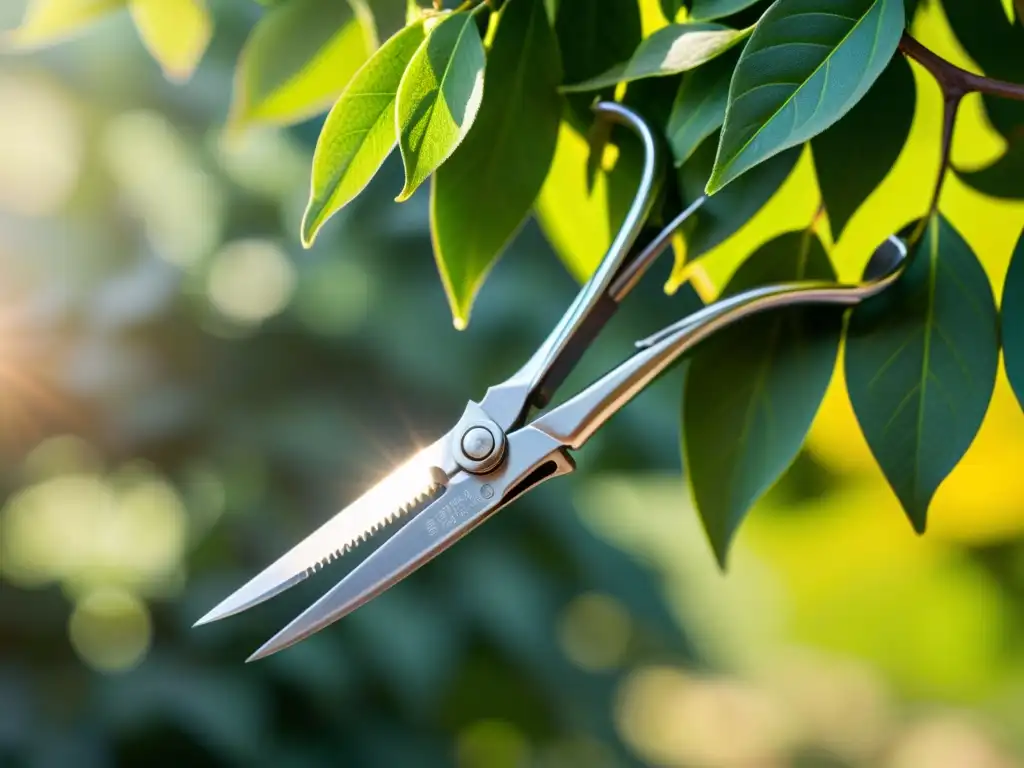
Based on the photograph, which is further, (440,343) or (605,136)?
(440,343)

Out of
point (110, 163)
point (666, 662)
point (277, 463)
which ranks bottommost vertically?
point (666, 662)

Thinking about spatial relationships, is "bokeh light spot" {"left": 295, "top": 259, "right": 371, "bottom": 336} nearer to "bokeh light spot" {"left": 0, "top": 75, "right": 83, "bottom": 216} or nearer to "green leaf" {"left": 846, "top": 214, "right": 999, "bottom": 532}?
"bokeh light spot" {"left": 0, "top": 75, "right": 83, "bottom": 216}

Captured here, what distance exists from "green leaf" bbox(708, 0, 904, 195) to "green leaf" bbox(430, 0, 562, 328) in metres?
0.07

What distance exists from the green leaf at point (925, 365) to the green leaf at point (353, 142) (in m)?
0.13

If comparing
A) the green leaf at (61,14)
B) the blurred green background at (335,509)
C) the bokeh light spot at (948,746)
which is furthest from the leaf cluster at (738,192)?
the bokeh light spot at (948,746)

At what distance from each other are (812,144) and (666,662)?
758mm

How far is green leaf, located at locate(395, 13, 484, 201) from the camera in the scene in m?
0.20

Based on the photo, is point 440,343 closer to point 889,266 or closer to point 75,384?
point 75,384

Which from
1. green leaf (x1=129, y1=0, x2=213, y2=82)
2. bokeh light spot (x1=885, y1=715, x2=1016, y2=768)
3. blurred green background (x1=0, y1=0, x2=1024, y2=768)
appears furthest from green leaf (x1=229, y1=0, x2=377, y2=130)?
bokeh light spot (x1=885, y1=715, x2=1016, y2=768)

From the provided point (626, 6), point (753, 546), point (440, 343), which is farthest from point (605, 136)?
point (753, 546)

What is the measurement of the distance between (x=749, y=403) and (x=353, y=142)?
125mm

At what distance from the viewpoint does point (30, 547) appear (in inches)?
35.4

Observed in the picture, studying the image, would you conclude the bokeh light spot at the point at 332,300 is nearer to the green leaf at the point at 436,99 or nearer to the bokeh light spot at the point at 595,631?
the bokeh light spot at the point at 595,631

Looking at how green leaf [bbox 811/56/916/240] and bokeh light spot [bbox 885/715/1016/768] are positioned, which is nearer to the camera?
green leaf [bbox 811/56/916/240]
